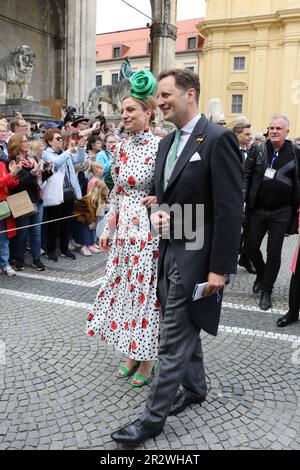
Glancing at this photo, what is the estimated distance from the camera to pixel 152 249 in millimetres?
3145

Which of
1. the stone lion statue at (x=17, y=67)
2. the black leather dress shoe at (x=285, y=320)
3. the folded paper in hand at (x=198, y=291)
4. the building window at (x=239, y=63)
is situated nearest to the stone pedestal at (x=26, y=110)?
the stone lion statue at (x=17, y=67)

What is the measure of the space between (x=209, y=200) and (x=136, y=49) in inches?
2463

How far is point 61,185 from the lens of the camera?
266 inches

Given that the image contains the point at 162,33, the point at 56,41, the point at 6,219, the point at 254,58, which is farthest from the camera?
the point at 254,58

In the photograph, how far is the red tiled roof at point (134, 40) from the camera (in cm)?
5650

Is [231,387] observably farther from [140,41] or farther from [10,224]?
[140,41]

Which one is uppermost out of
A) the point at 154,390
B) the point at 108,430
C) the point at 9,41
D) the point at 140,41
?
the point at 140,41

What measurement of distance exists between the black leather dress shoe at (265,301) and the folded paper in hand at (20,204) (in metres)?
3.24

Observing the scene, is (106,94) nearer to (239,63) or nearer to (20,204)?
(20,204)

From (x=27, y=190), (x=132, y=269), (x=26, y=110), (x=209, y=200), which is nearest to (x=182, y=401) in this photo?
(x=132, y=269)

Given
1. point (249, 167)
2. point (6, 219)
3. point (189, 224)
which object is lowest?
point (6, 219)

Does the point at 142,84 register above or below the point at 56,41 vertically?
below
